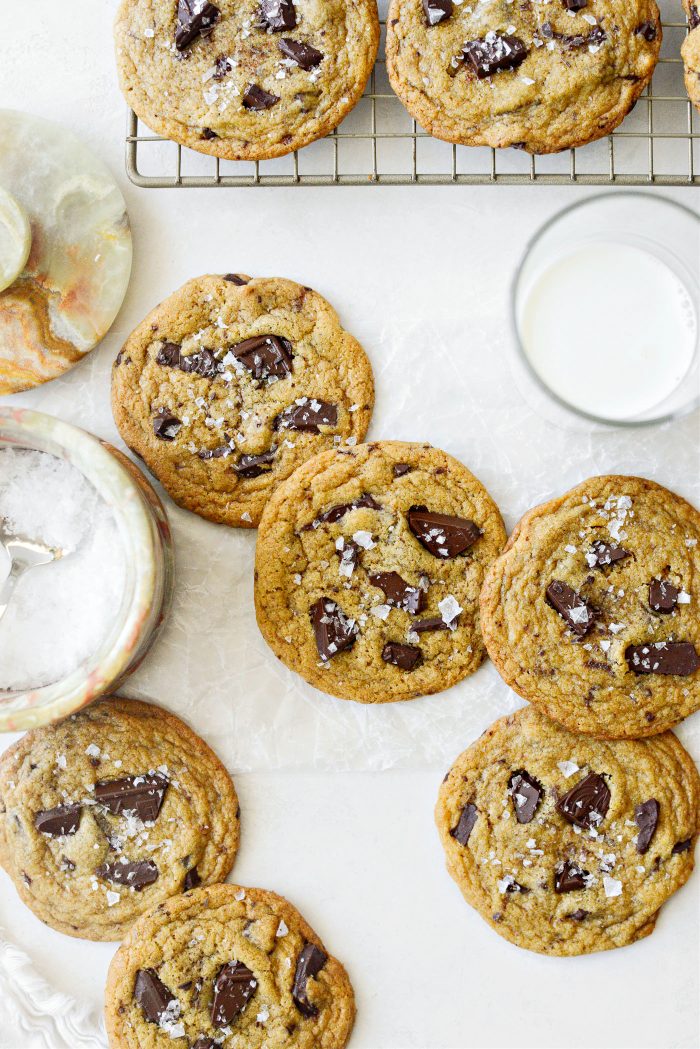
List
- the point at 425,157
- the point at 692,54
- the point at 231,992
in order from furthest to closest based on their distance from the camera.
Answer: the point at 425,157, the point at 231,992, the point at 692,54

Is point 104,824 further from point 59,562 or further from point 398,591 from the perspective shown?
point 398,591

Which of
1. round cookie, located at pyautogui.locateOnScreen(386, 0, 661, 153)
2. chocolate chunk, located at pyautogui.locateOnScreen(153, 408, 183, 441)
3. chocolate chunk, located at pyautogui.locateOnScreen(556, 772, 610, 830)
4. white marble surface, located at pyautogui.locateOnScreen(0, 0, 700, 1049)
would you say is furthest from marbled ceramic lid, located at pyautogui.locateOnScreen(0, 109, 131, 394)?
chocolate chunk, located at pyautogui.locateOnScreen(556, 772, 610, 830)

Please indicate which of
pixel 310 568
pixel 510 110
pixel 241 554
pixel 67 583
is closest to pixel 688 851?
pixel 310 568

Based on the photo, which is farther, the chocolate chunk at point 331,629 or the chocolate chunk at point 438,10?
the chocolate chunk at point 331,629

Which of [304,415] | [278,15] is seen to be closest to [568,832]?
[304,415]

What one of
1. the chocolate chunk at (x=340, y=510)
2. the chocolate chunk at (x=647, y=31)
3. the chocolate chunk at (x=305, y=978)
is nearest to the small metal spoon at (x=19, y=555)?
the chocolate chunk at (x=340, y=510)

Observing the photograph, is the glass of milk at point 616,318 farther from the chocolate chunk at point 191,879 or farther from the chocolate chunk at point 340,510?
the chocolate chunk at point 191,879

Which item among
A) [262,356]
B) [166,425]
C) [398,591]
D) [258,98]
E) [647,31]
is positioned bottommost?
[398,591]

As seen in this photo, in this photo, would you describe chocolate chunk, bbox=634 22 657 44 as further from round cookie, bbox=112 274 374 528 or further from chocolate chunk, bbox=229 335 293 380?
chocolate chunk, bbox=229 335 293 380
